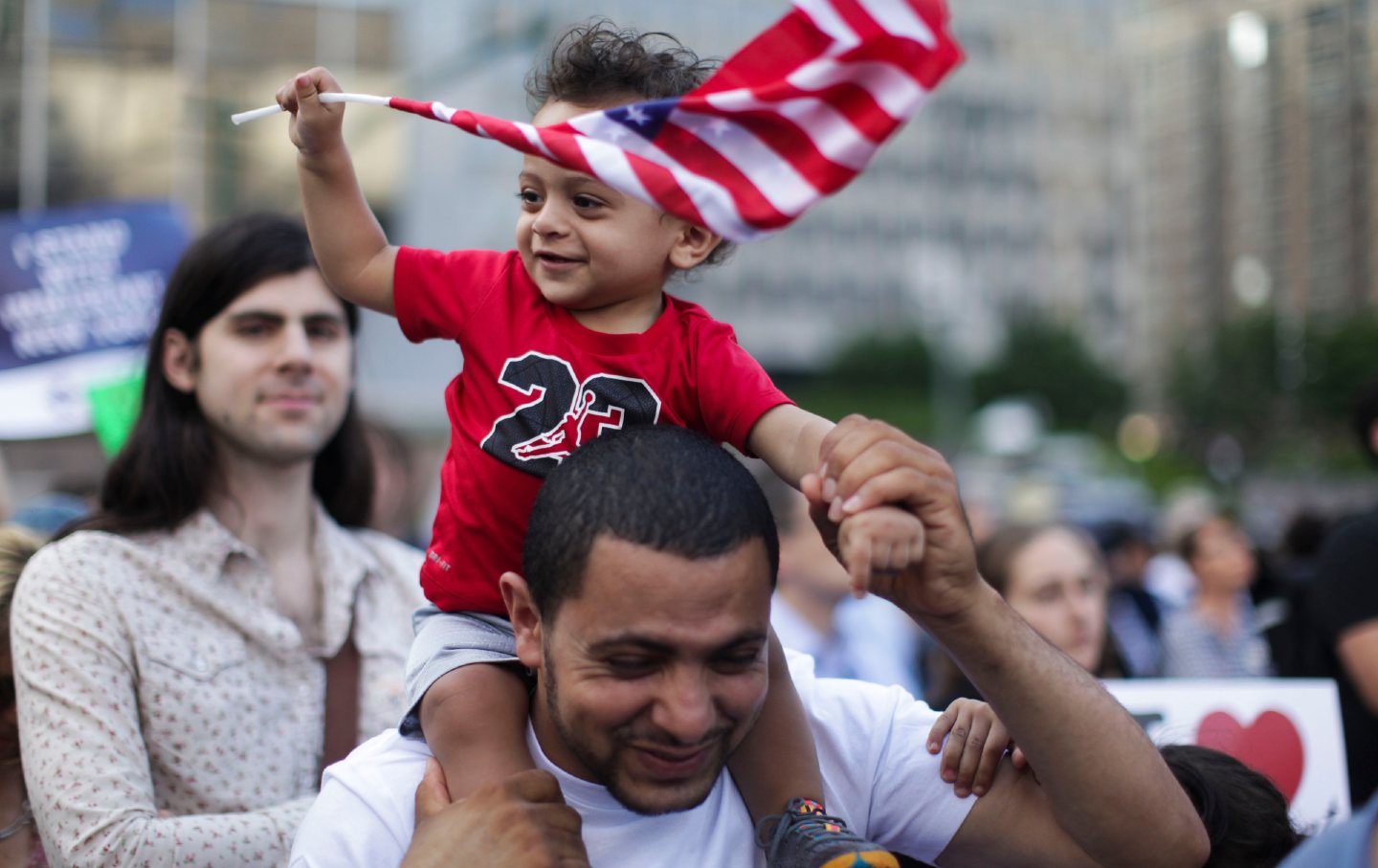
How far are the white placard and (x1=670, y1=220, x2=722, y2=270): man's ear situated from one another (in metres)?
2.04

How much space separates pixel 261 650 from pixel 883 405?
6438cm

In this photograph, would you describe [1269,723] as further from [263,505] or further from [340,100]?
[340,100]

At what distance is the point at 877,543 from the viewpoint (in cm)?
194

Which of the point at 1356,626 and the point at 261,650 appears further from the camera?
the point at 1356,626

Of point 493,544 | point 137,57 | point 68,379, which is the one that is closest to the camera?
point 493,544

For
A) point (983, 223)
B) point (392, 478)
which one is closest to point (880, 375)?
point (983, 223)

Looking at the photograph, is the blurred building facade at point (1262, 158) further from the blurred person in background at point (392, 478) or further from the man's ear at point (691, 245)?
the man's ear at point (691, 245)

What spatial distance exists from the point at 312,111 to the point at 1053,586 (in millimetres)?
3203

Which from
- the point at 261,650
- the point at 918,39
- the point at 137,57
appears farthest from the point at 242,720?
the point at 137,57

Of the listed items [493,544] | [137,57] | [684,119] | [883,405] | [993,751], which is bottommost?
[883,405]

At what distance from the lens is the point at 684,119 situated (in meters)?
2.17

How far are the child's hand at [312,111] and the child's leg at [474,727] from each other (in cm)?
93

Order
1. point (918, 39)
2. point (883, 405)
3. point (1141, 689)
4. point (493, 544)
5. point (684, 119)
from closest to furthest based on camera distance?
1. point (918, 39)
2. point (684, 119)
3. point (493, 544)
4. point (1141, 689)
5. point (883, 405)

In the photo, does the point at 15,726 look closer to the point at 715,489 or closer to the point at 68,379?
the point at 715,489
